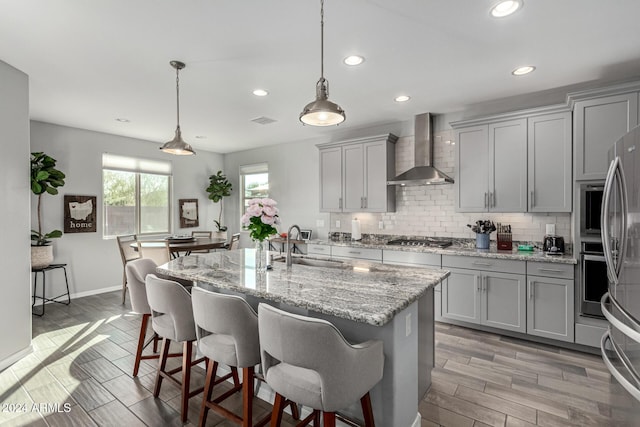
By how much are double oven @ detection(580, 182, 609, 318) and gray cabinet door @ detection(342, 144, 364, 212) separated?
2588 mm

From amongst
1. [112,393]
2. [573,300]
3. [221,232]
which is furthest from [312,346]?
[221,232]

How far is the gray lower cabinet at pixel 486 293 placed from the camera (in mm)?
3373

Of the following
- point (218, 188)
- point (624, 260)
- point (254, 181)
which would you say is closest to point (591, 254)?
point (624, 260)

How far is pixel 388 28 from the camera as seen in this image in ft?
7.62

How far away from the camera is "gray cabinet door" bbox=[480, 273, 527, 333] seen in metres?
3.35

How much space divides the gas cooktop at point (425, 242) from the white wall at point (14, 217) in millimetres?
4142

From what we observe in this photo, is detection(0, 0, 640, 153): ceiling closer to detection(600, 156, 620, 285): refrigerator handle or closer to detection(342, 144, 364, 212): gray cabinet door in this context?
detection(342, 144, 364, 212): gray cabinet door

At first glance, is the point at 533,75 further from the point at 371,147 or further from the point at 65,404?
the point at 65,404

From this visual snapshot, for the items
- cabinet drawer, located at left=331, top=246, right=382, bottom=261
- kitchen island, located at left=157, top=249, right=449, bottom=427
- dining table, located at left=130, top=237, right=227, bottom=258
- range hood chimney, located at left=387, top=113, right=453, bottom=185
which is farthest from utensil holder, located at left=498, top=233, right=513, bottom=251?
dining table, located at left=130, top=237, right=227, bottom=258

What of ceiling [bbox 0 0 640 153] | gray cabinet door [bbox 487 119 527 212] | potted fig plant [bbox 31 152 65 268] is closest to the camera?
ceiling [bbox 0 0 640 153]

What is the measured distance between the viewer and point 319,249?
193 inches

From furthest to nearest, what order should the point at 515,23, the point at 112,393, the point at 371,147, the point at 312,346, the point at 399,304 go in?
the point at 371,147, the point at 112,393, the point at 515,23, the point at 399,304, the point at 312,346

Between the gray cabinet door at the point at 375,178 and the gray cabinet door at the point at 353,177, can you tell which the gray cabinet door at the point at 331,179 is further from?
the gray cabinet door at the point at 375,178

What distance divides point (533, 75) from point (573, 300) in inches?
87.7
